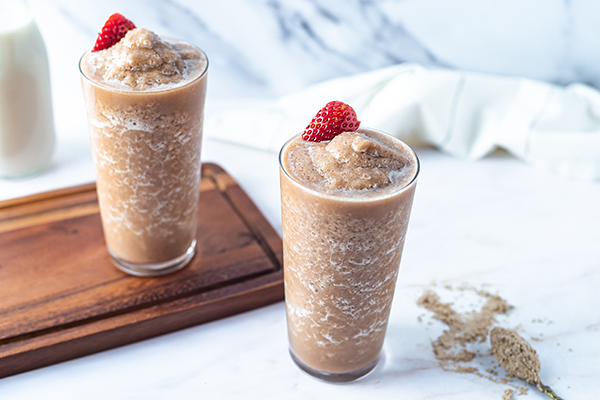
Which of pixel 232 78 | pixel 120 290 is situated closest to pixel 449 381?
pixel 120 290

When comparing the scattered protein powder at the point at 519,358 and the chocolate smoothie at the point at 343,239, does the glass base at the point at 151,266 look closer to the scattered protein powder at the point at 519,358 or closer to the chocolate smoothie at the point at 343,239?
the chocolate smoothie at the point at 343,239

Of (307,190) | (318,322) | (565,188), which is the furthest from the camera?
(565,188)

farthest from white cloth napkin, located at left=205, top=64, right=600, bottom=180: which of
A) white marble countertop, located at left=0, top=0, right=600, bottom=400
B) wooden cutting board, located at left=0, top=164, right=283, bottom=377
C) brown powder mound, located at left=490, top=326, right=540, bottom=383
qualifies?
brown powder mound, located at left=490, top=326, right=540, bottom=383

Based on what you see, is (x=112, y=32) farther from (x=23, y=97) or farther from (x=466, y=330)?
(x=466, y=330)

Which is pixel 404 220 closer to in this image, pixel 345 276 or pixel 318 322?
pixel 345 276

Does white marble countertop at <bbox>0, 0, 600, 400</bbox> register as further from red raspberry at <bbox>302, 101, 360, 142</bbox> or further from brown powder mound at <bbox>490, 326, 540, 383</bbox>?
red raspberry at <bbox>302, 101, 360, 142</bbox>
